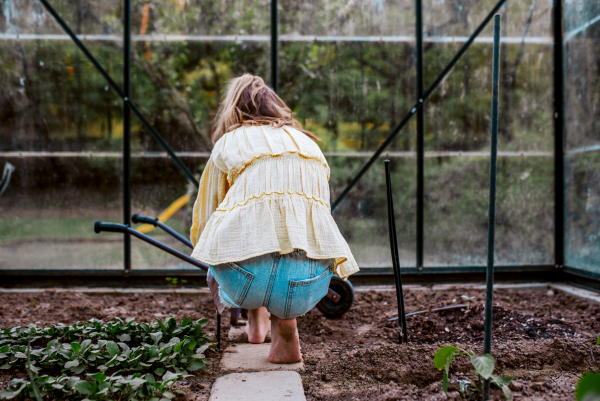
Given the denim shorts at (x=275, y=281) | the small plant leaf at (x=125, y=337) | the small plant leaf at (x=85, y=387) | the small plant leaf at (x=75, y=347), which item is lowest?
the small plant leaf at (x=125, y=337)

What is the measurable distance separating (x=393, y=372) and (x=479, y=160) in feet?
7.70

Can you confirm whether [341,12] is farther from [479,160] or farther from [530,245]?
[530,245]

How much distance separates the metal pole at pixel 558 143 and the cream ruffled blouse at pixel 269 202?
2.52 metres

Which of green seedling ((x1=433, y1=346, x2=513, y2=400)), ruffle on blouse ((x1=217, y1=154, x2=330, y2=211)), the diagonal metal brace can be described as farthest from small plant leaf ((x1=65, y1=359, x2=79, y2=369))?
the diagonal metal brace

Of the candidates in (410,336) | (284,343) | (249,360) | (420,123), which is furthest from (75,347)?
(420,123)

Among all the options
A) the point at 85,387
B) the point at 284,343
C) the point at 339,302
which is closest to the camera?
the point at 85,387

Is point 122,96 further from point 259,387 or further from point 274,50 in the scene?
point 259,387

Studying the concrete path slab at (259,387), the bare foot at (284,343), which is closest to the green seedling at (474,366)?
the concrete path slab at (259,387)

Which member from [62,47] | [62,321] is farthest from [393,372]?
[62,47]

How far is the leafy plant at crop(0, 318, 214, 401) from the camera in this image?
1368 millimetres

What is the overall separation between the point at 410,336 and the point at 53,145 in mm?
2980

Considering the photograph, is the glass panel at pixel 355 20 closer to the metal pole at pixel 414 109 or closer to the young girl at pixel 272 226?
the metal pole at pixel 414 109

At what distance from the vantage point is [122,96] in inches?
131

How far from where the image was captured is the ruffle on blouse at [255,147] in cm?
163
